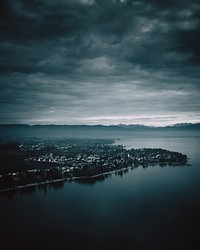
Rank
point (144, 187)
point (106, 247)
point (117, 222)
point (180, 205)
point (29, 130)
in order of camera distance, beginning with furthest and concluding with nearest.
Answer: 1. point (29, 130)
2. point (144, 187)
3. point (180, 205)
4. point (117, 222)
5. point (106, 247)

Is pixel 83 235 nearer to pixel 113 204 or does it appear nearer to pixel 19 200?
pixel 113 204

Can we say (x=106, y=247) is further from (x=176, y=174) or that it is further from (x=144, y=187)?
(x=176, y=174)

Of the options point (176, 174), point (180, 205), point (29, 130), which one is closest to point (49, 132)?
point (29, 130)

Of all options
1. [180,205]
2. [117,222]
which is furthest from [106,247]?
[180,205]

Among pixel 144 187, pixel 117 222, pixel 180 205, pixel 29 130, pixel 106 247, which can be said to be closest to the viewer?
pixel 106 247

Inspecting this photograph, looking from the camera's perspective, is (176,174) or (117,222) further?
(176,174)

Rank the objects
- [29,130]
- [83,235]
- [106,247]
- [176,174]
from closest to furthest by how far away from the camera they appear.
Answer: [106,247] < [83,235] < [176,174] < [29,130]
